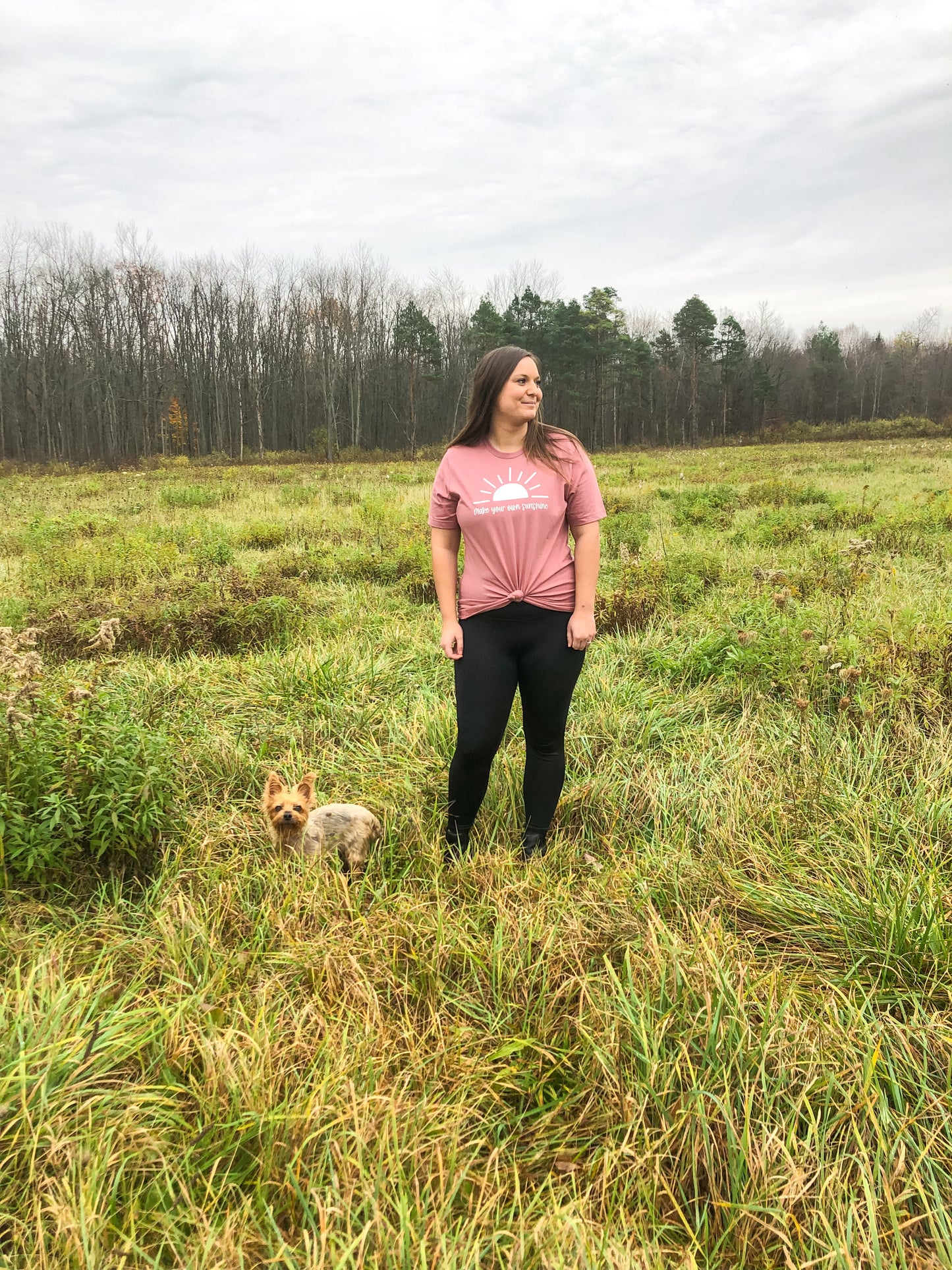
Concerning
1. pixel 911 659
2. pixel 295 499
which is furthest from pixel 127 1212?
pixel 295 499

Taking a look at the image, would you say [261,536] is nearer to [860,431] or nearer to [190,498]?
[190,498]

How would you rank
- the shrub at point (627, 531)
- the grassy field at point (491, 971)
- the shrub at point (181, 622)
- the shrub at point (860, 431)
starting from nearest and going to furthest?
the grassy field at point (491, 971), the shrub at point (181, 622), the shrub at point (627, 531), the shrub at point (860, 431)

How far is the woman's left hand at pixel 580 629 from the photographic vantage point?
2670 millimetres

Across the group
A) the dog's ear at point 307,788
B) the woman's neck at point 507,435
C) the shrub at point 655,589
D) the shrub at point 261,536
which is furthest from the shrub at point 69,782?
the shrub at point 261,536

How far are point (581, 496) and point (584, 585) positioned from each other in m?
0.35

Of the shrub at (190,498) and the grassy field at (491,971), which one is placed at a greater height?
the shrub at (190,498)

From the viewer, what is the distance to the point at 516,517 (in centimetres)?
259

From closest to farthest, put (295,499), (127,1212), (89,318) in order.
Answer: (127,1212)
(295,499)
(89,318)

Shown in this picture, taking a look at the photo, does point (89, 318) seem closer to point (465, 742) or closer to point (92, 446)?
point (92, 446)

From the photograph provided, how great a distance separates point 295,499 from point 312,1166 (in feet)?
45.5

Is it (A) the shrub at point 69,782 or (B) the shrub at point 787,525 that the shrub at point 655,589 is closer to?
(B) the shrub at point 787,525

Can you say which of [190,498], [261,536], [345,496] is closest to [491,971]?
[261,536]

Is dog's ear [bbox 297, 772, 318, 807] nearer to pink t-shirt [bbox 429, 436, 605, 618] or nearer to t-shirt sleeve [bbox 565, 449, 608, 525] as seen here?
pink t-shirt [bbox 429, 436, 605, 618]

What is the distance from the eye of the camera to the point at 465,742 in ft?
9.22
